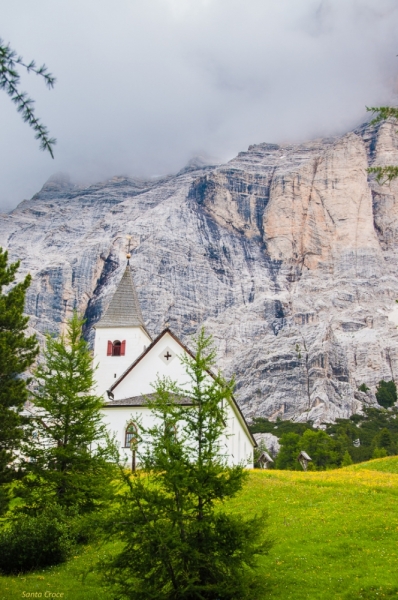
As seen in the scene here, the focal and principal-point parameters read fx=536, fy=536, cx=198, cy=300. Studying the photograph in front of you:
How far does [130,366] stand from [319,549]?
22068 millimetres

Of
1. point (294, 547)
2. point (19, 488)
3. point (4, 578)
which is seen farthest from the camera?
point (19, 488)

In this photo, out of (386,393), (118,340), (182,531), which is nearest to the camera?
(182,531)

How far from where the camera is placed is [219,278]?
174 metres

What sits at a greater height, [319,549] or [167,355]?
[167,355]

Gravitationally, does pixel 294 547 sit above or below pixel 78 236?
below

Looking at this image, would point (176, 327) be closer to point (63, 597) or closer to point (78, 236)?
point (78, 236)

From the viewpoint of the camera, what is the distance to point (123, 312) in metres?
46.9

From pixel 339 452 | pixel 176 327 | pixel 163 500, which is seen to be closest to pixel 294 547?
pixel 163 500

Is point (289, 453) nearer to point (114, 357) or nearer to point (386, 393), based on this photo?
point (114, 357)

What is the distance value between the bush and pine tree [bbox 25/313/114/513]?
192cm

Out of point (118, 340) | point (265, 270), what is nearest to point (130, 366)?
point (118, 340)

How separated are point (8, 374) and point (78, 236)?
17265 cm

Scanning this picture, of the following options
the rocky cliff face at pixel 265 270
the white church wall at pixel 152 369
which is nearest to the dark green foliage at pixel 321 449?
the white church wall at pixel 152 369

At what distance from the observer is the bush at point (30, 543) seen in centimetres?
1535
